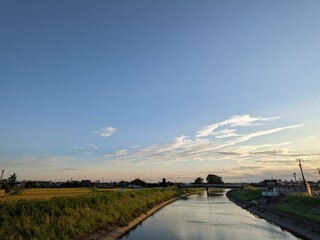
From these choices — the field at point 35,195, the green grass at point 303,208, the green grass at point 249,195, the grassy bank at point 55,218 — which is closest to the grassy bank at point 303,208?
the green grass at point 303,208

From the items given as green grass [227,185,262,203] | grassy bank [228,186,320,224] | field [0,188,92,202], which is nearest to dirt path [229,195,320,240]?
grassy bank [228,186,320,224]

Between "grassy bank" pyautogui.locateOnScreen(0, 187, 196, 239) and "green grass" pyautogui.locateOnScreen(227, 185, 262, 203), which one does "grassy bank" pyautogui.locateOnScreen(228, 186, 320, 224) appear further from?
"grassy bank" pyautogui.locateOnScreen(0, 187, 196, 239)

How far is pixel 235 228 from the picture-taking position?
4625cm

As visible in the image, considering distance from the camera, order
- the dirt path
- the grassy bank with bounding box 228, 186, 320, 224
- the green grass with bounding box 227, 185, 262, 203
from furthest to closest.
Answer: the green grass with bounding box 227, 185, 262, 203 → the grassy bank with bounding box 228, 186, 320, 224 → the dirt path

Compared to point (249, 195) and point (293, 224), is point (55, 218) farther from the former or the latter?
point (249, 195)

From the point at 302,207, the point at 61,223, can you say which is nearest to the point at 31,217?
the point at 61,223

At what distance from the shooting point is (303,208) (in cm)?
4706

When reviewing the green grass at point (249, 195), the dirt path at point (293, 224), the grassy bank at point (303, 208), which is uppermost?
the green grass at point (249, 195)

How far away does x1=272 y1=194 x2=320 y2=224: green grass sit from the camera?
40.4m

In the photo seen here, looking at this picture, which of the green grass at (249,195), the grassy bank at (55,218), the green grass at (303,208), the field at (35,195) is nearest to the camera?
the grassy bank at (55,218)

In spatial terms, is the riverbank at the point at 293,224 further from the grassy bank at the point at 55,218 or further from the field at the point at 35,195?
the field at the point at 35,195

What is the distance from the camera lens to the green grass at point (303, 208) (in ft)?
133

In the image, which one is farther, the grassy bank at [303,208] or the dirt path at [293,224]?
the grassy bank at [303,208]

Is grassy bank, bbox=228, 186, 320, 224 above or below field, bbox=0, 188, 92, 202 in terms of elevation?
below
